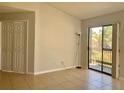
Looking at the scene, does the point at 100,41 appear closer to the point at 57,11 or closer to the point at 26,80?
the point at 57,11

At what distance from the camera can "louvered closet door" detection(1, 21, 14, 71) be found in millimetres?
5945

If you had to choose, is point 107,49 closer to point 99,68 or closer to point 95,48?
point 95,48

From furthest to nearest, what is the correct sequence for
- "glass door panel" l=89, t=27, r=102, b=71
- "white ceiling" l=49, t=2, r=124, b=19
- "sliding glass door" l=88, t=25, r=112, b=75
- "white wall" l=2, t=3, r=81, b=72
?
1. "glass door panel" l=89, t=27, r=102, b=71
2. "sliding glass door" l=88, t=25, r=112, b=75
3. "white wall" l=2, t=3, r=81, b=72
4. "white ceiling" l=49, t=2, r=124, b=19

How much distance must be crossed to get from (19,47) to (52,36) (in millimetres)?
1273

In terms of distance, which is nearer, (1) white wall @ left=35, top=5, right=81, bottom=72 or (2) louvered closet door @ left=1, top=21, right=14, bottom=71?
(1) white wall @ left=35, top=5, right=81, bottom=72

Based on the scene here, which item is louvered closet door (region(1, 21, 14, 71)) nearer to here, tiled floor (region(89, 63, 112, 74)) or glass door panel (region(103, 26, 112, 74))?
tiled floor (region(89, 63, 112, 74))

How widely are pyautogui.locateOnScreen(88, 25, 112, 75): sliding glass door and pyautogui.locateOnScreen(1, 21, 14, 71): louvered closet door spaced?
318 centimetres

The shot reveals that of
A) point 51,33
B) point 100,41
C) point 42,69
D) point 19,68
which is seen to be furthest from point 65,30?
point 19,68

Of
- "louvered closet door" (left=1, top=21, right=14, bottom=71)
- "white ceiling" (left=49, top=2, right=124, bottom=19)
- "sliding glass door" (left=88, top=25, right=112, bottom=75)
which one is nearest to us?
"white ceiling" (left=49, top=2, right=124, bottom=19)

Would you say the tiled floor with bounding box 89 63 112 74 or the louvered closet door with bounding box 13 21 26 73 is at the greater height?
the louvered closet door with bounding box 13 21 26 73

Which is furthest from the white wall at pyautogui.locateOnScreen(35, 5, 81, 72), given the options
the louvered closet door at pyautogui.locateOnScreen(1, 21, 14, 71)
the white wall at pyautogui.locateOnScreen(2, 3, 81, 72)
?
the louvered closet door at pyautogui.locateOnScreen(1, 21, 14, 71)

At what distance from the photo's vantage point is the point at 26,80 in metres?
4.85

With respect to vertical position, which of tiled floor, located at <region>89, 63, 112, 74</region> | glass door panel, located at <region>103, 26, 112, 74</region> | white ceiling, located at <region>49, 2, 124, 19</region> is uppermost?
white ceiling, located at <region>49, 2, 124, 19</region>

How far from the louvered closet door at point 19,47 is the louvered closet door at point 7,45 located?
0.63 ft
